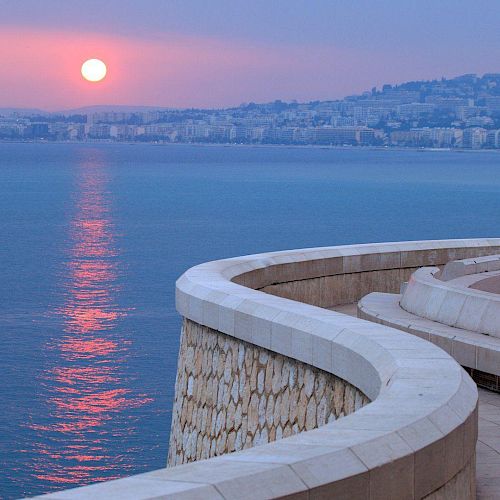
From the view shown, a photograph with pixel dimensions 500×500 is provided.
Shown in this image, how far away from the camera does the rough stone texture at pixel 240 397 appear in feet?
26.9

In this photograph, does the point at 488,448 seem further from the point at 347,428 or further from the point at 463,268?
the point at 463,268

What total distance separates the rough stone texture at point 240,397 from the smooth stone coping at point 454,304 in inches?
99.0

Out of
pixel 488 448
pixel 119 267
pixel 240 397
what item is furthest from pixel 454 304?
pixel 119 267

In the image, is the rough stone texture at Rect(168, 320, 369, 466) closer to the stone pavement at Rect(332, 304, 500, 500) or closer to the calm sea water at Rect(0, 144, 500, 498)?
the stone pavement at Rect(332, 304, 500, 500)

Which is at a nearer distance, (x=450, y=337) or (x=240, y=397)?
(x=240, y=397)

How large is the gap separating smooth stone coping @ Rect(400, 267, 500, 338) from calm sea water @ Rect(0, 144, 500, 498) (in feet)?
51.1

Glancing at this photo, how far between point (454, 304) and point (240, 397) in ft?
9.43

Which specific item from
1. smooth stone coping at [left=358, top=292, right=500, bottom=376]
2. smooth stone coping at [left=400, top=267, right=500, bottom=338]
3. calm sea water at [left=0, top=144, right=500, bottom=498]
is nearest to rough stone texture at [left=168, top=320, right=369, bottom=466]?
smooth stone coping at [left=358, top=292, right=500, bottom=376]

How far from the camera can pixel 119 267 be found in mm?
60594

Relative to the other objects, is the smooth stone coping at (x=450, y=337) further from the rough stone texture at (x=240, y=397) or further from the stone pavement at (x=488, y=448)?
the rough stone texture at (x=240, y=397)

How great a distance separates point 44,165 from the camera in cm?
19450

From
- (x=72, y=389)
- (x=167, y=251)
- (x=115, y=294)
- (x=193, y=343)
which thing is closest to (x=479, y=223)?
(x=167, y=251)

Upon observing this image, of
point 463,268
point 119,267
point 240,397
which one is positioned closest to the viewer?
point 240,397

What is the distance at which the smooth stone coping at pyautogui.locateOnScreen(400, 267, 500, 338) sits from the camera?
10.8 metres
